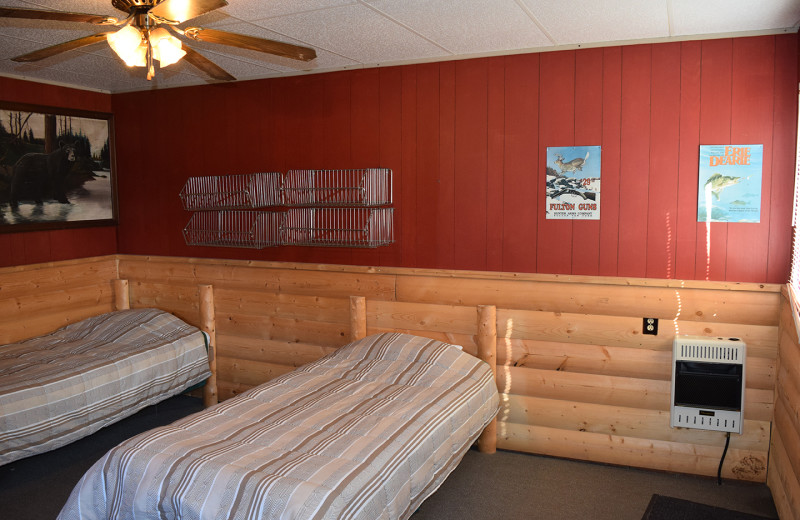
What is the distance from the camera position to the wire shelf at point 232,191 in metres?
4.44

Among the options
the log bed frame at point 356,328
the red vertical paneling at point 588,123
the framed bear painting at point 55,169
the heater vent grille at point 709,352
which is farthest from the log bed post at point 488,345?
the framed bear painting at point 55,169

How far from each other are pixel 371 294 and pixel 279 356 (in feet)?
2.86

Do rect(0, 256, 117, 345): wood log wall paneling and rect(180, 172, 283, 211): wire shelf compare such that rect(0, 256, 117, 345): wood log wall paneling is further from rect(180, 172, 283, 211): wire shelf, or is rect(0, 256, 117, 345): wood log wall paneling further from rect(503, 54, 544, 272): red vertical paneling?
rect(503, 54, 544, 272): red vertical paneling

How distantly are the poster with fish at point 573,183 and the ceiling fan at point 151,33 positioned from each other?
5.81 ft

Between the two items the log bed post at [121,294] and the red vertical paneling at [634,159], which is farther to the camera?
the log bed post at [121,294]

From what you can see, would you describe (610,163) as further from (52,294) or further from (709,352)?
(52,294)

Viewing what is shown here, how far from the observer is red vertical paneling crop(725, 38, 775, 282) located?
3.17 metres

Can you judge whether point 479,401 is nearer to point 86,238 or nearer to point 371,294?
point 371,294

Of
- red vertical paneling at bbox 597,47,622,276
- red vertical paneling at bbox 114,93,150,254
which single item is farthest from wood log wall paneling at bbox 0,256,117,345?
red vertical paneling at bbox 597,47,622,276

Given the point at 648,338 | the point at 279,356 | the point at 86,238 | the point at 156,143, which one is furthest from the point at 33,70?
the point at 648,338

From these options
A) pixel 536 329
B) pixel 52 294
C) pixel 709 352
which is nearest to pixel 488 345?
pixel 536 329

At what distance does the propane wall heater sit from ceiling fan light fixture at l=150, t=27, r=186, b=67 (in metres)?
2.77

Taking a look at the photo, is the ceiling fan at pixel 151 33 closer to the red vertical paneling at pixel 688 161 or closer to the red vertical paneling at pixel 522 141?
the red vertical paneling at pixel 522 141

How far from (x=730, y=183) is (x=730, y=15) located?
2.76 ft
